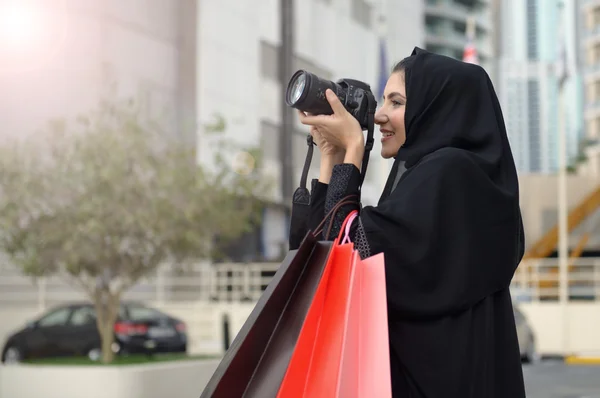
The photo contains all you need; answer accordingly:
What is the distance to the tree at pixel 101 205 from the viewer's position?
12773mm

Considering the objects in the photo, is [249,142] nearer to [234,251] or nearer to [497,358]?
[234,251]

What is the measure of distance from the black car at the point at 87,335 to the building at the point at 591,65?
54430mm

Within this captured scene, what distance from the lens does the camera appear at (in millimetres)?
2662

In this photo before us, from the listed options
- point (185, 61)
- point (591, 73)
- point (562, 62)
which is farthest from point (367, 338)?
point (591, 73)

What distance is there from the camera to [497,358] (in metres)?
2.62

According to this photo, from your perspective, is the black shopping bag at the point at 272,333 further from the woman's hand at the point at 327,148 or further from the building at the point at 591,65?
the building at the point at 591,65

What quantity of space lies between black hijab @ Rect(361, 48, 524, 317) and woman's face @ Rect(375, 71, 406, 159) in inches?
2.2

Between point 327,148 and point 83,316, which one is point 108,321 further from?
point 327,148

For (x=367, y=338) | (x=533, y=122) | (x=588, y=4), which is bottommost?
(x=367, y=338)

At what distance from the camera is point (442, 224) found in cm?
248

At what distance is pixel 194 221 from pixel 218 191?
6.51 ft

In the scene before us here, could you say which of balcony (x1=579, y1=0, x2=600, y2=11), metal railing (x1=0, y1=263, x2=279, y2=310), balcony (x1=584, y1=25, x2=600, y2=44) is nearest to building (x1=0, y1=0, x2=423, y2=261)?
metal railing (x1=0, y1=263, x2=279, y2=310)

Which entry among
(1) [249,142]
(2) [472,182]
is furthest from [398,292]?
(1) [249,142]

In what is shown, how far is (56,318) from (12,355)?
1.00 metres
